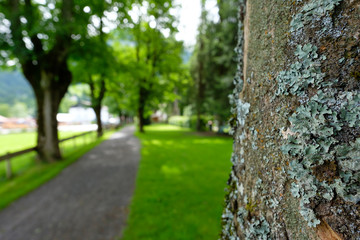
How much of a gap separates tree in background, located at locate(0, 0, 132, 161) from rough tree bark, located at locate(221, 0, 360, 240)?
6.95m

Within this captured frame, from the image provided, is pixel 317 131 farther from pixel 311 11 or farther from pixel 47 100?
pixel 47 100

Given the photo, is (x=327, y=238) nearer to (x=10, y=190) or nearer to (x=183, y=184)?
(x=183, y=184)

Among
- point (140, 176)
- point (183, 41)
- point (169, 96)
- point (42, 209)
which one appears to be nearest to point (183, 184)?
point (140, 176)

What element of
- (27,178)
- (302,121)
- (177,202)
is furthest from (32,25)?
(302,121)

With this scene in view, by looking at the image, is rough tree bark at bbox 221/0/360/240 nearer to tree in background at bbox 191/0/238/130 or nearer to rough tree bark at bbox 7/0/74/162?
rough tree bark at bbox 7/0/74/162

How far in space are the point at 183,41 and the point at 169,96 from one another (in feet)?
21.0

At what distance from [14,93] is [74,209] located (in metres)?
137

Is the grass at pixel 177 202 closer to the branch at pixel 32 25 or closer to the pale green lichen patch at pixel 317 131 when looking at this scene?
the pale green lichen patch at pixel 317 131

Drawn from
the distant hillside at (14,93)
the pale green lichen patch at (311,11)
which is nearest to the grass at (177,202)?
the pale green lichen patch at (311,11)

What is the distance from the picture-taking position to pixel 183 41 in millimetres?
20078

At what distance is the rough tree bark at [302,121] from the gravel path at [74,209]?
3.77 meters

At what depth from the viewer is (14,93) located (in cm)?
10312

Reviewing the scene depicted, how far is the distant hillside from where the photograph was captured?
9006 cm

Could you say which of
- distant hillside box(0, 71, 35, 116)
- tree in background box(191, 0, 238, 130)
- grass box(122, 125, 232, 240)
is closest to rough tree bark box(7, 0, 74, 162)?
grass box(122, 125, 232, 240)
